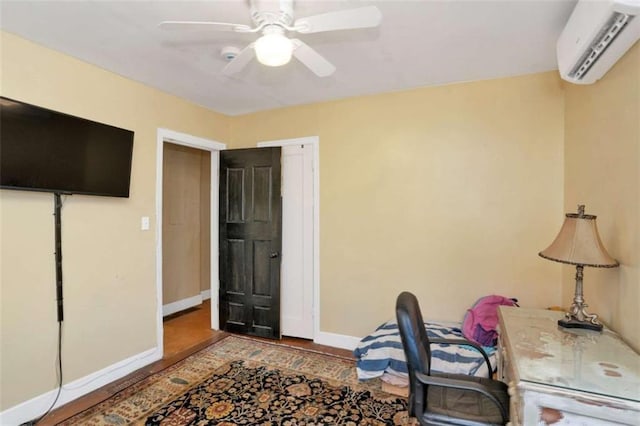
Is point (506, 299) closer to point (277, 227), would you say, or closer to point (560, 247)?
point (560, 247)

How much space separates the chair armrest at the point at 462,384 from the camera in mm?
1425

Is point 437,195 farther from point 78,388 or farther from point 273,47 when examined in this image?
point 78,388

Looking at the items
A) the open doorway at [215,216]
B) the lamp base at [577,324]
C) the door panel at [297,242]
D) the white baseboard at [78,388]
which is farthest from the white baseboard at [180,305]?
the lamp base at [577,324]

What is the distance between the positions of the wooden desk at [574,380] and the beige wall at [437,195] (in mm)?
1181

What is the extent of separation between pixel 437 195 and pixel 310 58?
1.80 m

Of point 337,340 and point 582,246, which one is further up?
point 582,246

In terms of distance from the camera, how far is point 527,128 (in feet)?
8.89

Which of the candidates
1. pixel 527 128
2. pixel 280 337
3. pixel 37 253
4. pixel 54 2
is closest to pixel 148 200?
pixel 37 253

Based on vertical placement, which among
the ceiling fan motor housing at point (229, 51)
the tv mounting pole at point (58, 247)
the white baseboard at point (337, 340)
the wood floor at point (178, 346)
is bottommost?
the wood floor at point (178, 346)

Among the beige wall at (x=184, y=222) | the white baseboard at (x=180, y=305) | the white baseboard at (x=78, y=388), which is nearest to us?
the white baseboard at (x=78, y=388)

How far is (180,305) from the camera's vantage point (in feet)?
15.3

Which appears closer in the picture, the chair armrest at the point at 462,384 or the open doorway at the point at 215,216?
the chair armrest at the point at 462,384

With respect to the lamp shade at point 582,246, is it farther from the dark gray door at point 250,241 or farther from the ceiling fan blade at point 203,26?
the dark gray door at point 250,241

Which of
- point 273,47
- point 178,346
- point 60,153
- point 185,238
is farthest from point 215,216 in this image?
point 273,47
